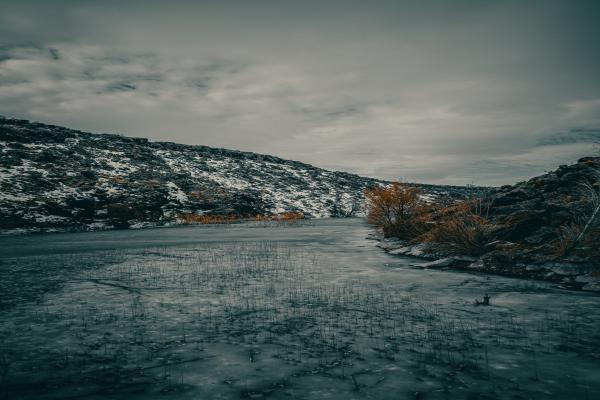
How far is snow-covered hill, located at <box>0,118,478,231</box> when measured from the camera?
228ft

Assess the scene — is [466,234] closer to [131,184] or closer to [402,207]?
[402,207]

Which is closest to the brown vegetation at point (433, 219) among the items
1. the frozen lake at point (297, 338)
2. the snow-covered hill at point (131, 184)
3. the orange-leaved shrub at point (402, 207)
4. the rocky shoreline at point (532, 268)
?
the orange-leaved shrub at point (402, 207)

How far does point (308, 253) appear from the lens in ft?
93.9

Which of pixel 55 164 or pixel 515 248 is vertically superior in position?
pixel 55 164

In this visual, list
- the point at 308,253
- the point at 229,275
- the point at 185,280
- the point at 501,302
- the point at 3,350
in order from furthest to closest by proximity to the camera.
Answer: the point at 308,253, the point at 229,275, the point at 185,280, the point at 501,302, the point at 3,350

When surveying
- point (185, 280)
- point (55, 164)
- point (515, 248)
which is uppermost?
point (55, 164)

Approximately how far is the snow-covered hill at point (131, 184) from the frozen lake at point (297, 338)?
185 ft

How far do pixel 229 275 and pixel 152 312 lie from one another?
705cm

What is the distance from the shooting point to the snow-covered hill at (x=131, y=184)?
6950 centimetres

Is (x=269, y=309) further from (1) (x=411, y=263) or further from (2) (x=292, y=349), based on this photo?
(1) (x=411, y=263)

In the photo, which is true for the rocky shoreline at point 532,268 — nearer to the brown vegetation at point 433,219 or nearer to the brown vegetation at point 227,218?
the brown vegetation at point 433,219

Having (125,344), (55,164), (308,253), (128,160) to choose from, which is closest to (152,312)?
(125,344)

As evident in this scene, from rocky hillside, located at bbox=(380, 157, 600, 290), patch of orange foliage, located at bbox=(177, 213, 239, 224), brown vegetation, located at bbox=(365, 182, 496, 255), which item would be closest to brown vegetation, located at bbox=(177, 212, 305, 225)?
patch of orange foliage, located at bbox=(177, 213, 239, 224)

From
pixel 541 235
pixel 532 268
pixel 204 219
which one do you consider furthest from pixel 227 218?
pixel 532 268
